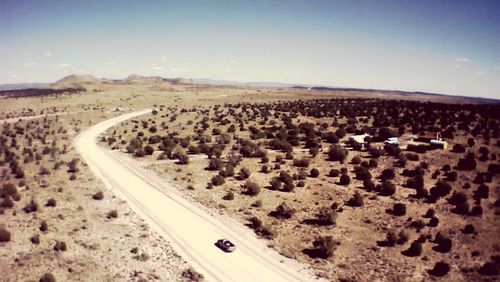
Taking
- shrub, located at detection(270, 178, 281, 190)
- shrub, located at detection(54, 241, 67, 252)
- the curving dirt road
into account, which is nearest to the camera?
the curving dirt road

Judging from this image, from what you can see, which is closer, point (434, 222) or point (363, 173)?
point (434, 222)

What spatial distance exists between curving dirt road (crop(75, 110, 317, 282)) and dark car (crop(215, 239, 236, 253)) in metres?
0.34

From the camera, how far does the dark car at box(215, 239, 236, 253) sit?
966 inches

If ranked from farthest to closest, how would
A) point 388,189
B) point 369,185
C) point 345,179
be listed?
point 345,179 → point 369,185 → point 388,189

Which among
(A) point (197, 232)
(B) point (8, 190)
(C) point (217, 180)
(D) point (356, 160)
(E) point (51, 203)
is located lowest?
(A) point (197, 232)

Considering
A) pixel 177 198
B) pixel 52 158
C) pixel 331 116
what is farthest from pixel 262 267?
pixel 331 116

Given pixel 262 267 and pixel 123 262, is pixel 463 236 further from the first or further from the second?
pixel 123 262

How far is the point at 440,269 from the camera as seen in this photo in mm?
22594

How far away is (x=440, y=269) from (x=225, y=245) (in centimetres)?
1347

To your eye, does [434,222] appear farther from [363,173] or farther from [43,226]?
[43,226]

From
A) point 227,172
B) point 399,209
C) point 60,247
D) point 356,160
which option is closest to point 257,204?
point 227,172

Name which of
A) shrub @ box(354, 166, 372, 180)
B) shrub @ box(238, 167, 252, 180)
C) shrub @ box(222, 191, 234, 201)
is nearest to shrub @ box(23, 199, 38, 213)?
shrub @ box(222, 191, 234, 201)

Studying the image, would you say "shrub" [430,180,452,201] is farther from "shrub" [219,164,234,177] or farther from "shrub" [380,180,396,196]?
"shrub" [219,164,234,177]

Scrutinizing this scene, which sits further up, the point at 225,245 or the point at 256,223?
the point at 256,223
